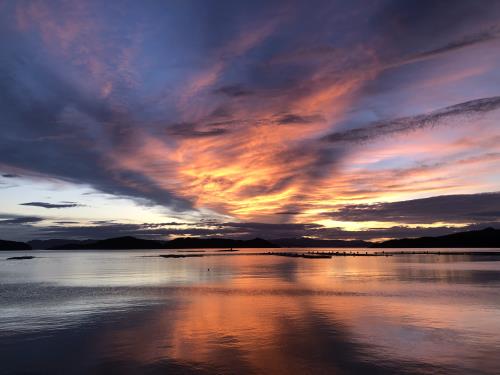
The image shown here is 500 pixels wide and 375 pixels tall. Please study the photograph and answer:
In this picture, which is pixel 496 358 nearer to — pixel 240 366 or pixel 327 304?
pixel 240 366

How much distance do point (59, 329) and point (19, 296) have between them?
23.1 meters

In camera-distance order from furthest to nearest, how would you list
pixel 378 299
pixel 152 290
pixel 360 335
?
1. pixel 152 290
2. pixel 378 299
3. pixel 360 335

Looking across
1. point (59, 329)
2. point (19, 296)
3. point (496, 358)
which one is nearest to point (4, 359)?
point (59, 329)

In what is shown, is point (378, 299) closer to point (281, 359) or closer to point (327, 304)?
point (327, 304)

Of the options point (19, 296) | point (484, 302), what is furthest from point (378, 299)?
point (19, 296)

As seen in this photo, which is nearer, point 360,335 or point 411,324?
point 360,335

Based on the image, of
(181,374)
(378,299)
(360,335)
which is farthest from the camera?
(378,299)

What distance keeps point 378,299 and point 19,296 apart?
42166mm

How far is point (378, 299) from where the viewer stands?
147 ft

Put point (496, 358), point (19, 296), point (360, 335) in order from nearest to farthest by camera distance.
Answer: point (496, 358)
point (360, 335)
point (19, 296)

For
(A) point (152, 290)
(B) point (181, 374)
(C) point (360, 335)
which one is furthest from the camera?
(A) point (152, 290)

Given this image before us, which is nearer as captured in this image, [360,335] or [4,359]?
[4,359]

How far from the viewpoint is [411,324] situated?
30.9m

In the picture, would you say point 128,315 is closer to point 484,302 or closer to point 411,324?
point 411,324
